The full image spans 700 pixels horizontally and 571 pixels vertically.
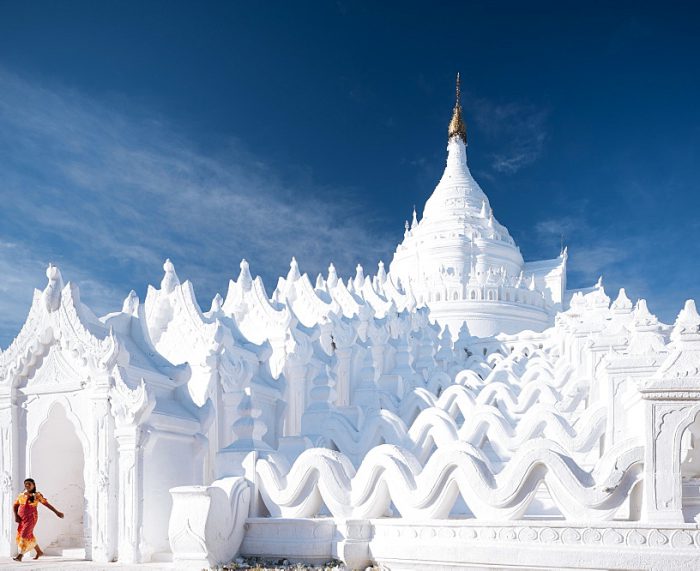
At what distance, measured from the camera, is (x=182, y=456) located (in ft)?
35.8

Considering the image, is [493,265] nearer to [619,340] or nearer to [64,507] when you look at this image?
[619,340]

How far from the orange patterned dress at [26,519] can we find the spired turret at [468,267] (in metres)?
27.8

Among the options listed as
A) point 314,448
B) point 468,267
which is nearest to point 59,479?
point 314,448

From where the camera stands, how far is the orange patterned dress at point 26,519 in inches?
415

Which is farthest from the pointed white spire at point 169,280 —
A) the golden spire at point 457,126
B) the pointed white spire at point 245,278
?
the golden spire at point 457,126

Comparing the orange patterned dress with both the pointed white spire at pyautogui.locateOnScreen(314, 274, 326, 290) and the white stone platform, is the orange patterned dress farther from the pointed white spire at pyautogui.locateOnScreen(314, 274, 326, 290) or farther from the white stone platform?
the pointed white spire at pyautogui.locateOnScreen(314, 274, 326, 290)

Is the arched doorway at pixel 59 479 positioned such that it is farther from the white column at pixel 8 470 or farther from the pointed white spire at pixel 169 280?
the pointed white spire at pixel 169 280

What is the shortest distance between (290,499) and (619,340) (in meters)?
11.1

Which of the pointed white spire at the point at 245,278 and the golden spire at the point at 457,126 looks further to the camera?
the golden spire at the point at 457,126

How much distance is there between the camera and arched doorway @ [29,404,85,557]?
11828 mm

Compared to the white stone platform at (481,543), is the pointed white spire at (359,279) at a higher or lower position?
higher

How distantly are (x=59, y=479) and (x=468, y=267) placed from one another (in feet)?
110

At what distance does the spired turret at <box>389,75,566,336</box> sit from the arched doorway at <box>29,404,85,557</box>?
26155 millimetres

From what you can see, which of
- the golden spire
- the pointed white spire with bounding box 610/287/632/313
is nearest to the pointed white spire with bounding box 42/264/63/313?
the pointed white spire with bounding box 610/287/632/313
